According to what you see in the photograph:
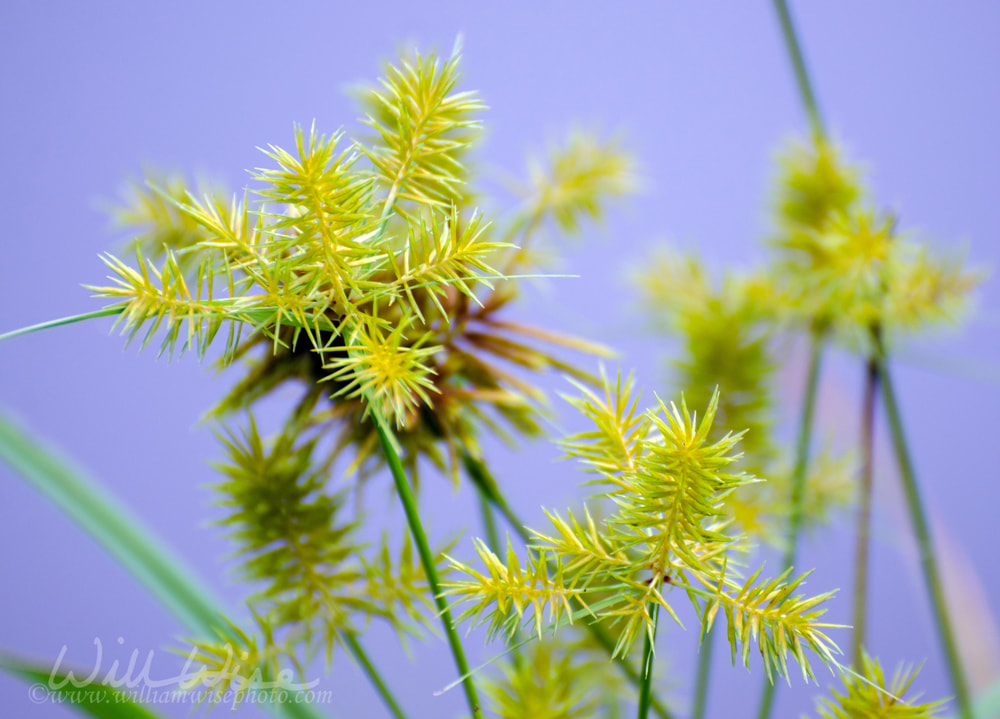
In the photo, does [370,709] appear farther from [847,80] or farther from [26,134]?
[847,80]

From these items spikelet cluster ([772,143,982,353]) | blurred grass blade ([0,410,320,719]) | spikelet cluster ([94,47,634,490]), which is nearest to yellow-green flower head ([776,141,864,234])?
spikelet cluster ([772,143,982,353])

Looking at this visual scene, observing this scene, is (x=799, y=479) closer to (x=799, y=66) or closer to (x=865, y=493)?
(x=865, y=493)

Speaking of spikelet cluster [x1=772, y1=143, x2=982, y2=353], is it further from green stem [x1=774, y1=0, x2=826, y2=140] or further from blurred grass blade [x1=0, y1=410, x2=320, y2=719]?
blurred grass blade [x1=0, y1=410, x2=320, y2=719]

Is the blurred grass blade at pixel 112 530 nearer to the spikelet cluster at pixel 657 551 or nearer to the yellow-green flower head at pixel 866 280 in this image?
the spikelet cluster at pixel 657 551

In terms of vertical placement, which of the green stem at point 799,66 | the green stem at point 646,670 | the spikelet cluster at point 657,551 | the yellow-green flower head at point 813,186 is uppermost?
the green stem at point 799,66

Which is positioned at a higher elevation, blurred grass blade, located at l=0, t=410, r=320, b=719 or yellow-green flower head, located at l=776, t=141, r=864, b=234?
yellow-green flower head, located at l=776, t=141, r=864, b=234

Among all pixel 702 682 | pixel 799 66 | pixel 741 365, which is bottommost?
pixel 702 682

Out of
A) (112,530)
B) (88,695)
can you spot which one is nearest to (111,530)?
(112,530)

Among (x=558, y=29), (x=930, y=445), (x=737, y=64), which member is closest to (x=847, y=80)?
(x=737, y=64)

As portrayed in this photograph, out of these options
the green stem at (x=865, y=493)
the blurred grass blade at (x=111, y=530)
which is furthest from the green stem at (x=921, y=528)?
the blurred grass blade at (x=111, y=530)
